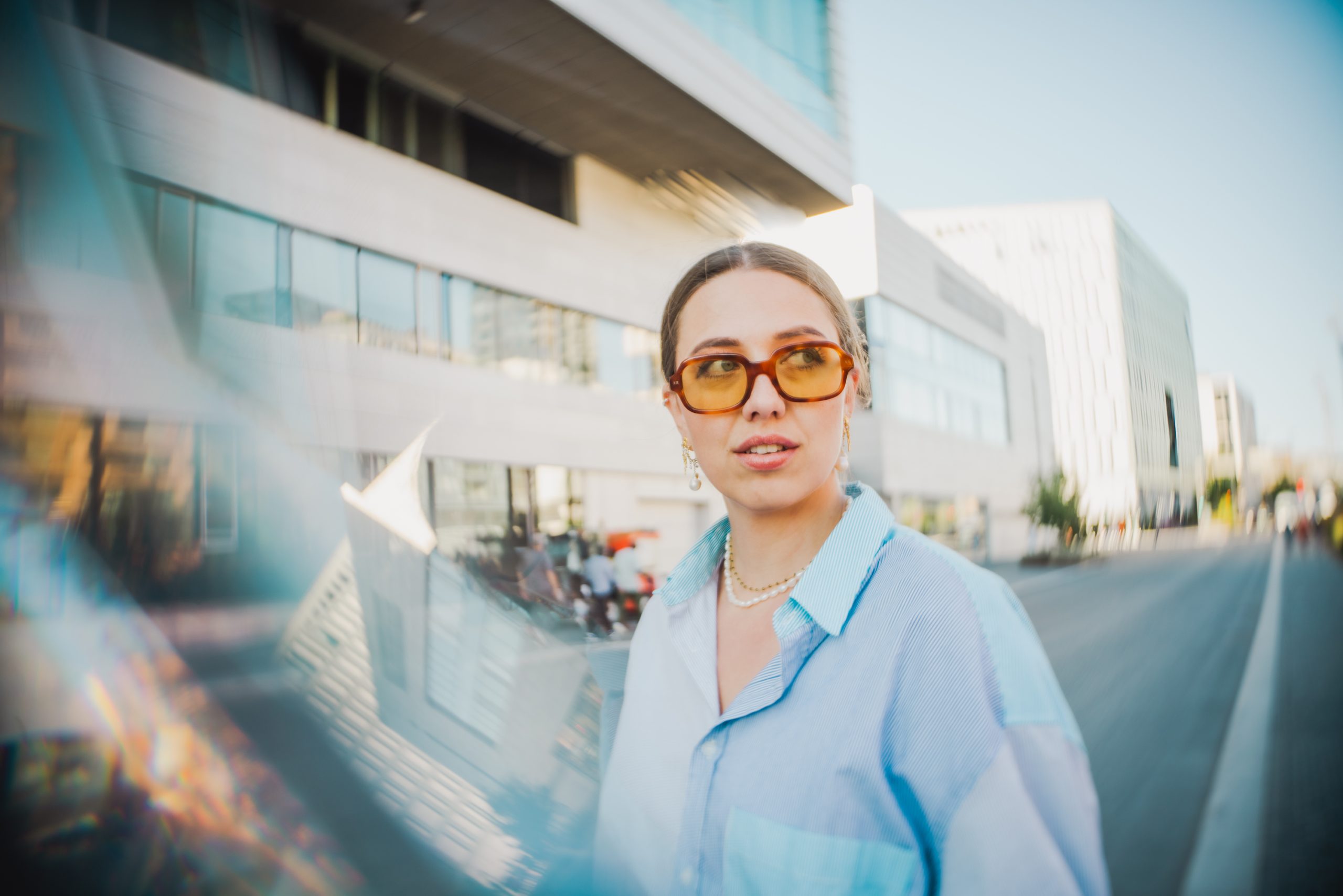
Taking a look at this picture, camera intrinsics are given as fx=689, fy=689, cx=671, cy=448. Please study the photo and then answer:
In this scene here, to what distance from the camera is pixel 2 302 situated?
126 cm

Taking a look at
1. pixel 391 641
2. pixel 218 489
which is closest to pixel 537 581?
pixel 391 641

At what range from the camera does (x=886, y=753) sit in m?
0.72

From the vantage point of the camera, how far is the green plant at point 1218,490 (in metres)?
2.03

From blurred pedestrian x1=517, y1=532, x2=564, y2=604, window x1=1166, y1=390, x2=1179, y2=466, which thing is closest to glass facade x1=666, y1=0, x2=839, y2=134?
blurred pedestrian x1=517, y1=532, x2=564, y2=604

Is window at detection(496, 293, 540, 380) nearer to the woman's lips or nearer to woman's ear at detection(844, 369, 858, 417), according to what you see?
woman's ear at detection(844, 369, 858, 417)

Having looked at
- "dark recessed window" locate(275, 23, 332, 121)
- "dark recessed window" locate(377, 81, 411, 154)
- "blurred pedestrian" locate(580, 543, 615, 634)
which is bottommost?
"blurred pedestrian" locate(580, 543, 615, 634)

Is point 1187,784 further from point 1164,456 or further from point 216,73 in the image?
point 216,73

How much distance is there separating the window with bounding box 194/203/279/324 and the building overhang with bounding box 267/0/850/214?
6538 millimetres

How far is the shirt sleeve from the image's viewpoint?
2.01 feet

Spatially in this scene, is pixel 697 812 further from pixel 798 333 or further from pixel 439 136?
pixel 439 136

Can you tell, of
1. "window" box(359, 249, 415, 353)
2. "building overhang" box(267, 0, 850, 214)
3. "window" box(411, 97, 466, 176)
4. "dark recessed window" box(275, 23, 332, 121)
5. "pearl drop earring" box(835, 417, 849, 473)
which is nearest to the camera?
"pearl drop earring" box(835, 417, 849, 473)

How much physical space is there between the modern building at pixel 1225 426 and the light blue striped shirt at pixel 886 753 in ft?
4.93

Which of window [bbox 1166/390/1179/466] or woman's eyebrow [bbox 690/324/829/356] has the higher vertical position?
woman's eyebrow [bbox 690/324/829/356]

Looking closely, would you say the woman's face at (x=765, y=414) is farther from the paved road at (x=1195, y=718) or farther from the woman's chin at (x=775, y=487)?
the paved road at (x=1195, y=718)
